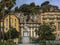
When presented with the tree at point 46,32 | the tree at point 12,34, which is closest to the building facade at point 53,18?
the tree at point 46,32

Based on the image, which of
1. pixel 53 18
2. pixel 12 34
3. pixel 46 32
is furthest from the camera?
pixel 53 18

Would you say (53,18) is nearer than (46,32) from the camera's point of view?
No

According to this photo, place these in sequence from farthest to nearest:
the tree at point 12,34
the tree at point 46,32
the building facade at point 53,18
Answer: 1. the building facade at point 53,18
2. the tree at point 12,34
3. the tree at point 46,32

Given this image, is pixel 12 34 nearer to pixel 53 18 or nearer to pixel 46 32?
pixel 46 32

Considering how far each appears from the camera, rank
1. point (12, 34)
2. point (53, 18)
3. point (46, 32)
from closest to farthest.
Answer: point (46, 32)
point (12, 34)
point (53, 18)

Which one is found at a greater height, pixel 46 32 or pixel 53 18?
pixel 53 18

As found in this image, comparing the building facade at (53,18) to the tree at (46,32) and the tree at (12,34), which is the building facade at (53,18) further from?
the tree at (12,34)

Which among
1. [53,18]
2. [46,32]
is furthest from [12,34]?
[53,18]

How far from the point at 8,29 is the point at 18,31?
275 centimetres

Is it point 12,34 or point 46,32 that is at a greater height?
point 46,32

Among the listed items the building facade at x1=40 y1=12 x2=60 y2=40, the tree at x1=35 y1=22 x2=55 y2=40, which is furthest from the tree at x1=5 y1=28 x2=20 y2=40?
the building facade at x1=40 y1=12 x2=60 y2=40

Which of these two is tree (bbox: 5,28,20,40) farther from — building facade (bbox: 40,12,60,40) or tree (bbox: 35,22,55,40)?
building facade (bbox: 40,12,60,40)

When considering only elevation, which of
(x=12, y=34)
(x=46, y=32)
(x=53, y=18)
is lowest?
(x=12, y=34)

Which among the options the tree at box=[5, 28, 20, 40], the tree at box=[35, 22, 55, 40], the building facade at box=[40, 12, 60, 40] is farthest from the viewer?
the building facade at box=[40, 12, 60, 40]
